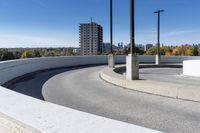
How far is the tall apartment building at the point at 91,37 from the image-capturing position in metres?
60.6

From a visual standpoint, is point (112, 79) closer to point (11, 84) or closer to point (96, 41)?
point (11, 84)

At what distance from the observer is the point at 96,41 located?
66188 mm

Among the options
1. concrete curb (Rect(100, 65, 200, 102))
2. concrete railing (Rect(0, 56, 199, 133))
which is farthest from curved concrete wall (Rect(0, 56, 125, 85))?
concrete railing (Rect(0, 56, 199, 133))

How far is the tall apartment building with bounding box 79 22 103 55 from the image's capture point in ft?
199

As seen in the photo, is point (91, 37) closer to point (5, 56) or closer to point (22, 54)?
point (5, 56)

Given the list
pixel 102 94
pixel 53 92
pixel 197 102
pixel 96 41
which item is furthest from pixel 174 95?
pixel 96 41

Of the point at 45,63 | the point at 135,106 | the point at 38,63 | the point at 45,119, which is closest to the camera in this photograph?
the point at 45,119

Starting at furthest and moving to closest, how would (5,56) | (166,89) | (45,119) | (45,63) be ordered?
(5,56) < (45,63) < (166,89) < (45,119)

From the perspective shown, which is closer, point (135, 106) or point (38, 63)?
point (135, 106)

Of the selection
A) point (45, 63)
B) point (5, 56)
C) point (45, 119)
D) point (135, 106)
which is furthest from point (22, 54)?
point (45, 119)

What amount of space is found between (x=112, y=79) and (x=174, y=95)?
4.43 metres

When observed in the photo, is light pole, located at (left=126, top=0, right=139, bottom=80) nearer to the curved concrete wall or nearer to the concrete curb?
the concrete curb

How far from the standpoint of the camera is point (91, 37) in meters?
68.8

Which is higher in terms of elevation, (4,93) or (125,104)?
(4,93)
